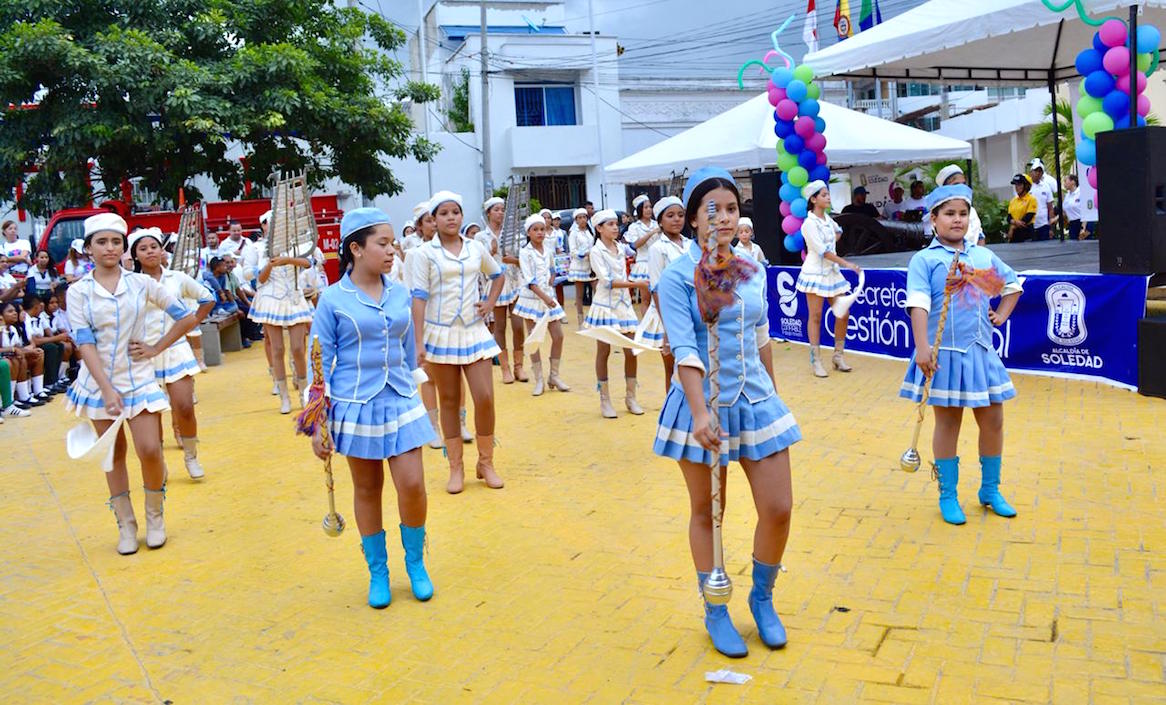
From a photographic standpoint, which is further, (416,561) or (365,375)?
(416,561)

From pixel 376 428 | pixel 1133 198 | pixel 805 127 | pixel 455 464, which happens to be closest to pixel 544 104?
pixel 805 127

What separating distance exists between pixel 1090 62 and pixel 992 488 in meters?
6.32

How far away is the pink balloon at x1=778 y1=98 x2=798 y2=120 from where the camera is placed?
13.9 metres

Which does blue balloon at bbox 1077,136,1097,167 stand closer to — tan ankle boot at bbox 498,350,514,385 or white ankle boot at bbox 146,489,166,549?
tan ankle boot at bbox 498,350,514,385

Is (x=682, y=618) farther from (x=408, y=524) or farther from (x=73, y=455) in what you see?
(x=73, y=455)

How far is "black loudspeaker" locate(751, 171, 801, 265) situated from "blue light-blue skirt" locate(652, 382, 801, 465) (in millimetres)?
10899

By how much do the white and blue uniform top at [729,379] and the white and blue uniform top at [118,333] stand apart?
138 inches

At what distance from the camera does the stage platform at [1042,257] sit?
11658mm

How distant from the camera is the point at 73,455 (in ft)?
19.1

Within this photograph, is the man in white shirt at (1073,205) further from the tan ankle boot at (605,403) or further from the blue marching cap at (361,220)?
the blue marching cap at (361,220)

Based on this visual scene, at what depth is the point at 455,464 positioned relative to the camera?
7.04m

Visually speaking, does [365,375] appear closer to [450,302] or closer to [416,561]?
[416,561]

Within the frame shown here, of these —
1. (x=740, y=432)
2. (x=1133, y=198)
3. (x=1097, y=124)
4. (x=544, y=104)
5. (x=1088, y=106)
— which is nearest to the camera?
(x=740, y=432)

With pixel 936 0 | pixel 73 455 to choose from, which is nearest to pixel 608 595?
pixel 73 455
